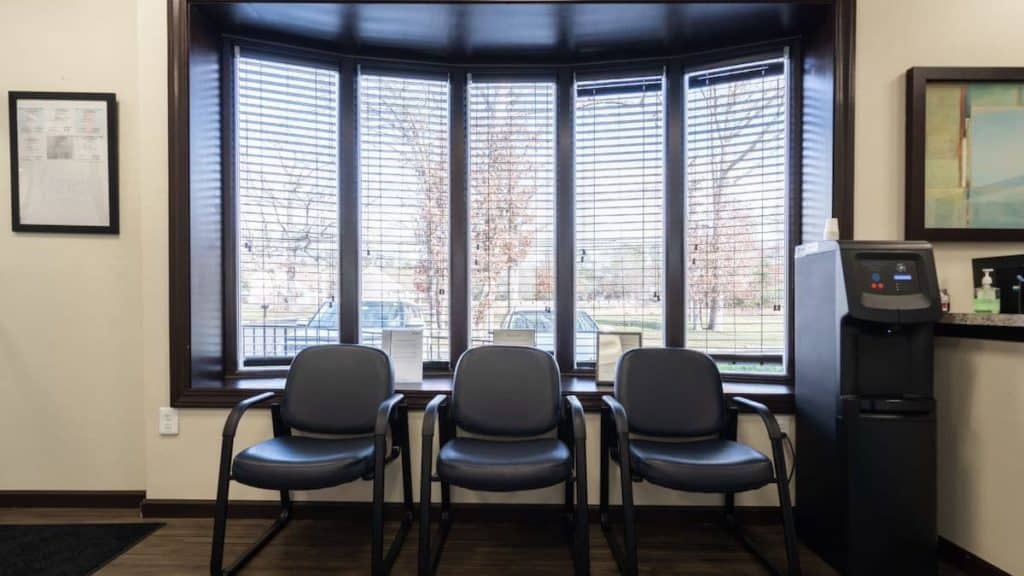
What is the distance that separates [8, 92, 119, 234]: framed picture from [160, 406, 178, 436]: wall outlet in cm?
103

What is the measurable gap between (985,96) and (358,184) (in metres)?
3.12

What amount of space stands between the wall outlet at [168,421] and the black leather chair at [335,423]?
557 millimetres

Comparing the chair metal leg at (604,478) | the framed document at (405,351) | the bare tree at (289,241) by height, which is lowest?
the chair metal leg at (604,478)

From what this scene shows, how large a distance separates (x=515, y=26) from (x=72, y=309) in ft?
9.03

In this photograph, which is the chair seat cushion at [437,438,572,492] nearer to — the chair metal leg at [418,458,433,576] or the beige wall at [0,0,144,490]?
the chair metal leg at [418,458,433,576]

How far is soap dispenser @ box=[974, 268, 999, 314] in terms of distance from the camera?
1801 millimetres

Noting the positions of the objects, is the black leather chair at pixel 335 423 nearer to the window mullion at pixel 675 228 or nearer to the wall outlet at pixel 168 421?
the wall outlet at pixel 168 421

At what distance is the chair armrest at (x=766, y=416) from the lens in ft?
5.46

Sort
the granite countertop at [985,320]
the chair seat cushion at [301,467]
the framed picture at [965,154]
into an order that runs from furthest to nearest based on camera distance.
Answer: the framed picture at [965,154] < the chair seat cushion at [301,467] < the granite countertop at [985,320]

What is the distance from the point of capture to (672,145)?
246 centimetres

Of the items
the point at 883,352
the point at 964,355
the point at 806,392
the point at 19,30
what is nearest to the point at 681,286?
the point at 806,392

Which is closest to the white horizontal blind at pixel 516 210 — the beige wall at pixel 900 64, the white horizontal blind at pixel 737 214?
the white horizontal blind at pixel 737 214

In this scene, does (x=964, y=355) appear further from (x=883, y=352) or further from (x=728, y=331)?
(x=728, y=331)

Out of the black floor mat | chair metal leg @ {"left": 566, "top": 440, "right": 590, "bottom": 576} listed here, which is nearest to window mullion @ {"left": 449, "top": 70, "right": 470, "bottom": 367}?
chair metal leg @ {"left": 566, "top": 440, "right": 590, "bottom": 576}
